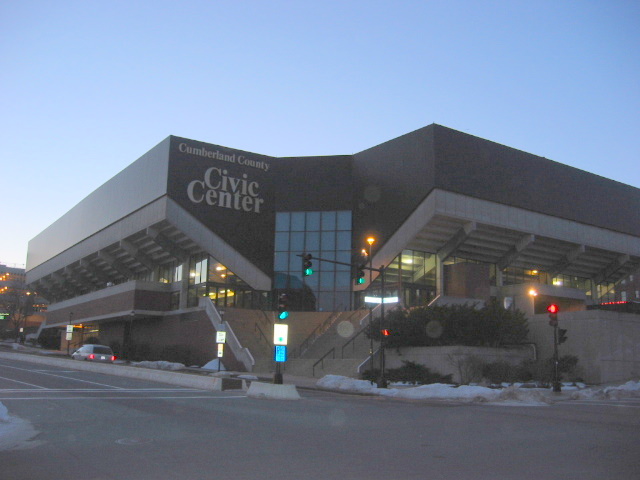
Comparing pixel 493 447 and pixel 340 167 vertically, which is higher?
pixel 340 167

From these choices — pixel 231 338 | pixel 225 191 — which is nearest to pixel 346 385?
pixel 231 338

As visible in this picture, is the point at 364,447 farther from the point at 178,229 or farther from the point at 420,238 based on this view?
the point at 178,229

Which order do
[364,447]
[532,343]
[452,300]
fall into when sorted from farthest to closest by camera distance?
[452,300], [532,343], [364,447]

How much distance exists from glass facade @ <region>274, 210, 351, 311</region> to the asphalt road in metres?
34.5

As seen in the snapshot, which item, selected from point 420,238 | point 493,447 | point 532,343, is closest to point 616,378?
point 532,343

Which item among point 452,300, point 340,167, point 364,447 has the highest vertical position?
point 340,167

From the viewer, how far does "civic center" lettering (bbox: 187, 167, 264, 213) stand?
52219 mm

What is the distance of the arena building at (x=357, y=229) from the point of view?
48562mm

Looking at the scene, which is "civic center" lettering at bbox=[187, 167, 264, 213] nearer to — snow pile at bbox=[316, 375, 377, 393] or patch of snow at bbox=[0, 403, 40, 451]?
snow pile at bbox=[316, 375, 377, 393]

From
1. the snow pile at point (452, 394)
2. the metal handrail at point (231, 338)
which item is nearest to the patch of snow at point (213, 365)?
the metal handrail at point (231, 338)

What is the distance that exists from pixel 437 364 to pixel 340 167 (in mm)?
28128

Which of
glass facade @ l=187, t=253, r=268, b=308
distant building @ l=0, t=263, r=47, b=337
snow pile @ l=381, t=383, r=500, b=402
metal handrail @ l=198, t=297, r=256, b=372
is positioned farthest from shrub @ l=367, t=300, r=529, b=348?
distant building @ l=0, t=263, r=47, b=337

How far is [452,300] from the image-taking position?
157ft

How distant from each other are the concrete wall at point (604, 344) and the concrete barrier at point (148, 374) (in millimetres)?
18096
